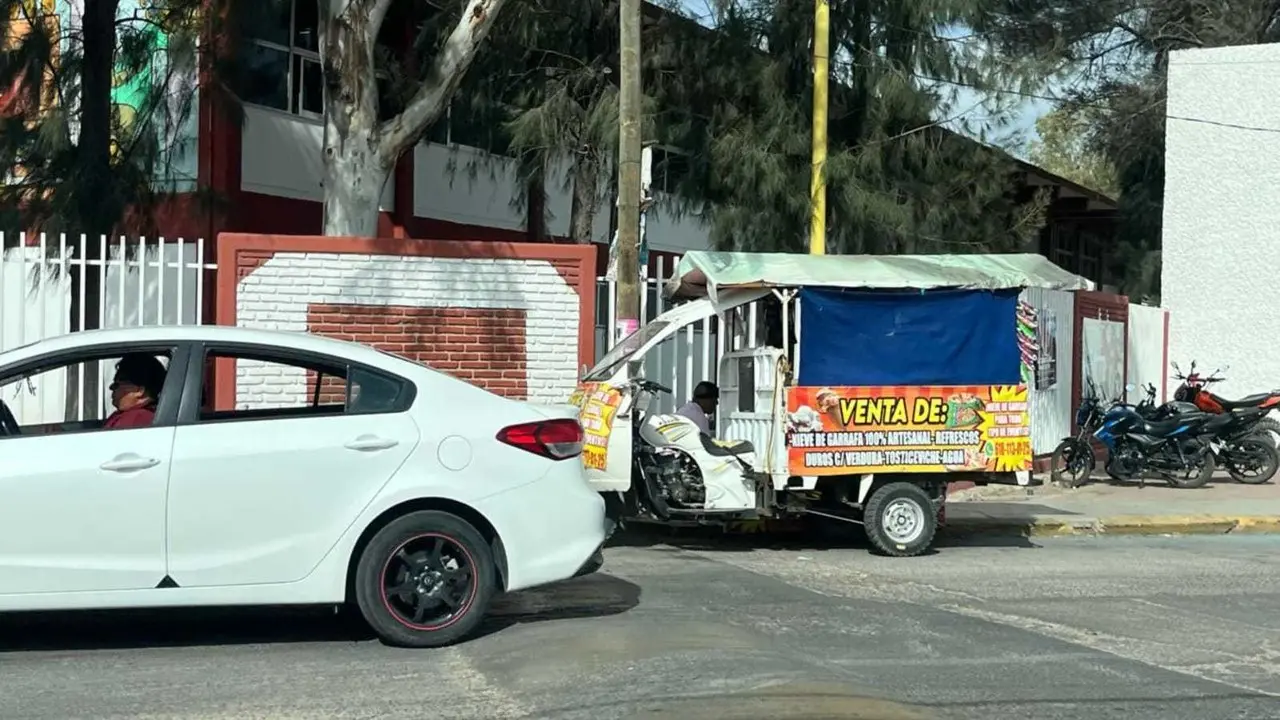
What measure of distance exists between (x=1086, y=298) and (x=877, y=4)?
15.6 feet

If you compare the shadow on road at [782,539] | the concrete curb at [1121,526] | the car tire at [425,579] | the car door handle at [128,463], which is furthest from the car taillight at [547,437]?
the concrete curb at [1121,526]

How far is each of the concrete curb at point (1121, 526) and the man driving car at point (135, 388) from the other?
7798 millimetres

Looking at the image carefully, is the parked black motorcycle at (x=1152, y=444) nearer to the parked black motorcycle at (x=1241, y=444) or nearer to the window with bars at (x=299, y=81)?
the parked black motorcycle at (x=1241, y=444)

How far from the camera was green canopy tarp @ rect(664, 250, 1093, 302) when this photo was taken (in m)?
10.5

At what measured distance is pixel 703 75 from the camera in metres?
16.1

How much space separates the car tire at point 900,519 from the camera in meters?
10.7

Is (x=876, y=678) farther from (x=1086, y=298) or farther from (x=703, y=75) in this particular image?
(x=1086, y=298)

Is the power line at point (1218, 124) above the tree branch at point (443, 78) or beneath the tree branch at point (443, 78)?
above

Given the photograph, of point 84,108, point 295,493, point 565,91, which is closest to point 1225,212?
point 565,91

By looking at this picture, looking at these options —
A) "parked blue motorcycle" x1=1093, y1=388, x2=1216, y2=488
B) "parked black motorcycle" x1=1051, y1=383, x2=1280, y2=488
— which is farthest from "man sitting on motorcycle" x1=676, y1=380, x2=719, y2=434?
"parked blue motorcycle" x1=1093, y1=388, x2=1216, y2=488

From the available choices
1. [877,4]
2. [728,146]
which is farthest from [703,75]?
[877,4]

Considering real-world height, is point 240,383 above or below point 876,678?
above

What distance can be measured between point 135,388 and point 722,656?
132 inches

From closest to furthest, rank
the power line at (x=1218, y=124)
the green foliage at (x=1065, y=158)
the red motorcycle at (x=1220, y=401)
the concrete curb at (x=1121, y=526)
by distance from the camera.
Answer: the concrete curb at (x=1121, y=526)
the red motorcycle at (x=1220, y=401)
the power line at (x=1218, y=124)
the green foliage at (x=1065, y=158)
